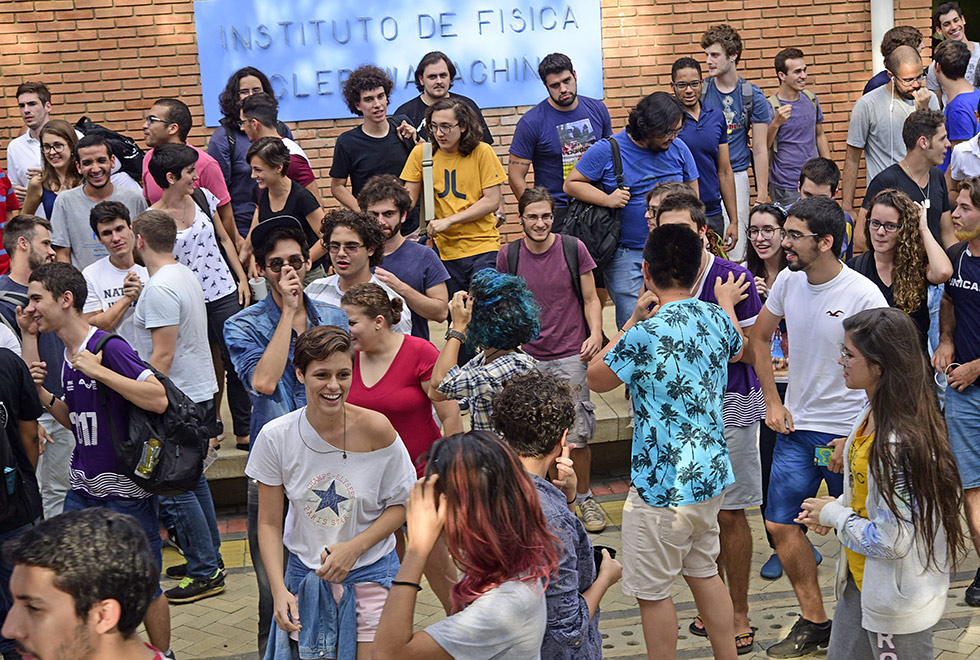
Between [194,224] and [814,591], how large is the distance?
4.21m

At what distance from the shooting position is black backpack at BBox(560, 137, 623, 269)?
23.7 ft

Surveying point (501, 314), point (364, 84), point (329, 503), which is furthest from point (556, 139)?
point (329, 503)

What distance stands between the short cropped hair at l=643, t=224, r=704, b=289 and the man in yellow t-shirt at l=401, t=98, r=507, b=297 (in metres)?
2.87

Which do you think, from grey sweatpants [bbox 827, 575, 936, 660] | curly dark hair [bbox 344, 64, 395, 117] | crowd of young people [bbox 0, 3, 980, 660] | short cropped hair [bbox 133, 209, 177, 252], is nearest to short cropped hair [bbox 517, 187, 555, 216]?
crowd of young people [bbox 0, 3, 980, 660]

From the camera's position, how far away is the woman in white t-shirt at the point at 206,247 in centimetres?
691

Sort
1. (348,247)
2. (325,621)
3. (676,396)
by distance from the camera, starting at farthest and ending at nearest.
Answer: (348,247) → (676,396) → (325,621)

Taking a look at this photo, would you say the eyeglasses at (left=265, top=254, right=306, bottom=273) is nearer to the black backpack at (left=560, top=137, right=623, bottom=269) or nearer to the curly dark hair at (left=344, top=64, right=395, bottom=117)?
the black backpack at (left=560, top=137, right=623, bottom=269)

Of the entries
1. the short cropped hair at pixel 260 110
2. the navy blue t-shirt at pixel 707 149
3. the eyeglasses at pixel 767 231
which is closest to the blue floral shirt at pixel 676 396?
the eyeglasses at pixel 767 231

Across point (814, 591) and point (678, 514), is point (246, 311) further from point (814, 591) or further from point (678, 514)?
point (814, 591)

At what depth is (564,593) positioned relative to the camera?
325 centimetres

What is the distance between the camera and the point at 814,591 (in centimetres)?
522

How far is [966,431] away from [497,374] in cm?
258

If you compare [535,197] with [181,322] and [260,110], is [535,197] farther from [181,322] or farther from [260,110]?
[260,110]

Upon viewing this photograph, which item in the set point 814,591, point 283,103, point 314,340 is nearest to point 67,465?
point 314,340
